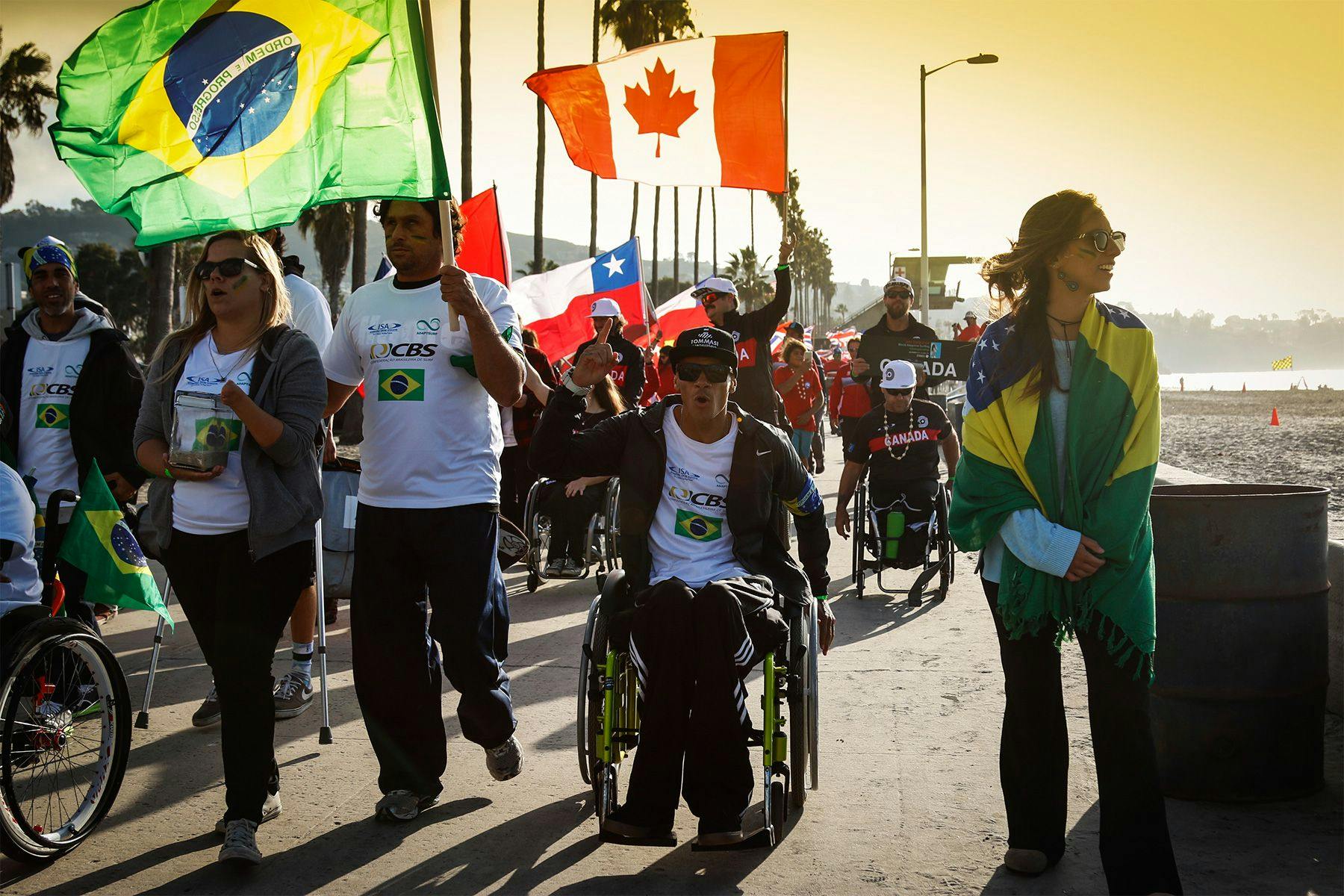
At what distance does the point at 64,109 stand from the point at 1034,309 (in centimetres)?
362

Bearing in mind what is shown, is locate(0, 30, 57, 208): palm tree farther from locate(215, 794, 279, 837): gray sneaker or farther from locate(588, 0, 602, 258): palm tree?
locate(215, 794, 279, 837): gray sneaker

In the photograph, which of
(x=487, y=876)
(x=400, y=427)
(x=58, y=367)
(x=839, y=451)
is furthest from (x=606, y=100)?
(x=839, y=451)

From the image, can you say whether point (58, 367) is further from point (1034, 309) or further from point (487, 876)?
point (1034, 309)

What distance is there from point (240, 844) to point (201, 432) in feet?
4.33

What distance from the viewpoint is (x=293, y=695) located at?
6008mm

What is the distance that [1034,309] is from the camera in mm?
3906

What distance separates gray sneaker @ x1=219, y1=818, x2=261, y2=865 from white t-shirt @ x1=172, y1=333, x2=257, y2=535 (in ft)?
3.11

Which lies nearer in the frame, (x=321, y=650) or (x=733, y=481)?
(x=733, y=481)

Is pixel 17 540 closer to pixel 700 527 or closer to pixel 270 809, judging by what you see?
pixel 270 809

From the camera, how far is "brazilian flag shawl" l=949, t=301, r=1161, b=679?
12.2 ft

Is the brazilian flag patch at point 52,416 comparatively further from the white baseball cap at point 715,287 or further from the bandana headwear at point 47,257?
the white baseball cap at point 715,287

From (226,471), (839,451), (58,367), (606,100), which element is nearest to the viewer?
(226,471)

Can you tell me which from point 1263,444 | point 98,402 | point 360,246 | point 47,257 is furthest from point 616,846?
point 360,246

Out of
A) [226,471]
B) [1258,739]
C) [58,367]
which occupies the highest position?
[58,367]
